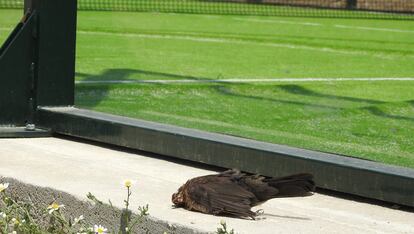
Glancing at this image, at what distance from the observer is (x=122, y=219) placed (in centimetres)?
414

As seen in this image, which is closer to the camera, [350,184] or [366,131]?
[350,184]

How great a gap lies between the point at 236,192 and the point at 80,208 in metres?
0.64

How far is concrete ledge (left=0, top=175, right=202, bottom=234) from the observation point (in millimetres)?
4027

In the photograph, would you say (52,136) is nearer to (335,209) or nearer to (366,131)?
(366,131)

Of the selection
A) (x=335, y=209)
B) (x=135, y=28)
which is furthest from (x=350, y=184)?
(x=135, y=28)

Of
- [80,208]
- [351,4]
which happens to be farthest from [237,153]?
[351,4]

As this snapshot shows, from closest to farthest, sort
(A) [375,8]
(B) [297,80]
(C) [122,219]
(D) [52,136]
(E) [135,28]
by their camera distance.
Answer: (C) [122,219]
(D) [52,136]
(B) [297,80]
(E) [135,28]
(A) [375,8]

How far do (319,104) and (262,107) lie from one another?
325mm

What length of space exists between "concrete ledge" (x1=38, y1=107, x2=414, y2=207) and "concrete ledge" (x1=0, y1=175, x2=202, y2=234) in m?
0.76

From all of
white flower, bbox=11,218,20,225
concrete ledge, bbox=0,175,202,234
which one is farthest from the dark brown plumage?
white flower, bbox=11,218,20,225

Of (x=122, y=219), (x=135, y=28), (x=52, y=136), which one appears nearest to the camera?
(x=122, y=219)

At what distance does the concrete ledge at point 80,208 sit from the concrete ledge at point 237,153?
76 centimetres

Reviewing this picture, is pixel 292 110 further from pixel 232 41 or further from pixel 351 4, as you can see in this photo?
pixel 351 4

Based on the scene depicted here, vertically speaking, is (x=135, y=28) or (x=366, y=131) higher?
(x=366, y=131)
